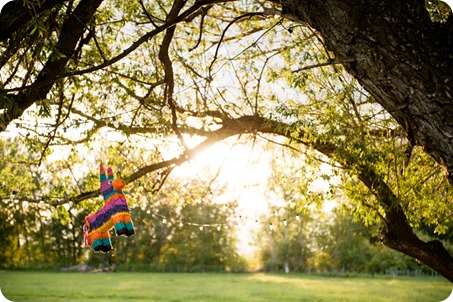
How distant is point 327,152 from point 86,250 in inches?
981

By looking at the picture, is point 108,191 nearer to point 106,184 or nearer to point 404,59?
point 106,184

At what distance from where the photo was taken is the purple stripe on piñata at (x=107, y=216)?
3.61 m

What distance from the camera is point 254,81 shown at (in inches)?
244

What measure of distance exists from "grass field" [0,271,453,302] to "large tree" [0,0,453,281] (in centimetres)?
1122

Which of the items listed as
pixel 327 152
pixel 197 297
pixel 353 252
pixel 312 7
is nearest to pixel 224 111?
pixel 327 152

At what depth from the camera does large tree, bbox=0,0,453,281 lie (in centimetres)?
268

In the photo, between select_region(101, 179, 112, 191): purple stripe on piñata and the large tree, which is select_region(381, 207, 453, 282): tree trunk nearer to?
the large tree

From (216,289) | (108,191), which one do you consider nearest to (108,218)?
(108,191)

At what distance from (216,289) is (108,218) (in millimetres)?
16099

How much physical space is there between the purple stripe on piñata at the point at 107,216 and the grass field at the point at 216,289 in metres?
13.0

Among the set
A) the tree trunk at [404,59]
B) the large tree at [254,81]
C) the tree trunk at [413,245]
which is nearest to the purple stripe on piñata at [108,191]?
the large tree at [254,81]

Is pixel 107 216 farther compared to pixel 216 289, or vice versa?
→ pixel 216 289

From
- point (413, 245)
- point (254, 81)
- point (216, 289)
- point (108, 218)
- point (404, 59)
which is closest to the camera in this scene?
point (404, 59)

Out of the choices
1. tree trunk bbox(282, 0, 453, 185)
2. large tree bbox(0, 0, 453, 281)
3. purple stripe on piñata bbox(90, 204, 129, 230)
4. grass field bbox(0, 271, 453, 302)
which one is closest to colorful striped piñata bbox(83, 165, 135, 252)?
purple stripe on piñata bbox(90, 204, 129, 230)
